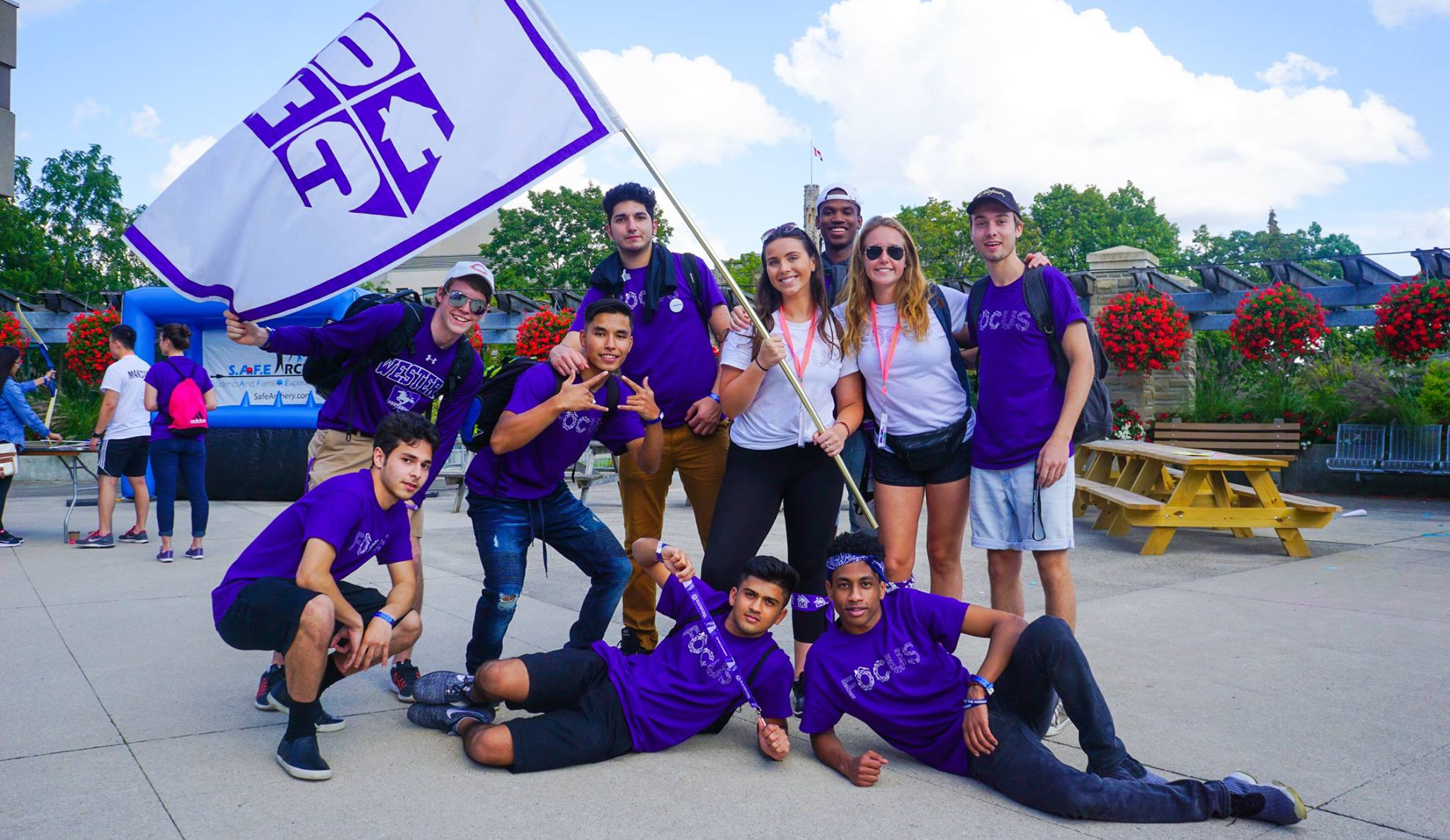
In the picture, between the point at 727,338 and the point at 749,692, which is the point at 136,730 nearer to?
the point at 749,692

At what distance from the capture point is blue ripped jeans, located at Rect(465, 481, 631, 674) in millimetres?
3982

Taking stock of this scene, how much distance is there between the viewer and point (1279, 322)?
15.3 meters

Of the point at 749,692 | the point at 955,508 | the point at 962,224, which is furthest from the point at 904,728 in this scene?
the point at 962,224

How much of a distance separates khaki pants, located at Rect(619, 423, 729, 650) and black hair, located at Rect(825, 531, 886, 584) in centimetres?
103

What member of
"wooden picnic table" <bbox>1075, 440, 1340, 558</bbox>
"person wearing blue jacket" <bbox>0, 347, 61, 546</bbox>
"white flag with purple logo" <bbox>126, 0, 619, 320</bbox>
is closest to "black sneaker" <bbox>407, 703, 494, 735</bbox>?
"white flag with purple logo" <bbox>126, 0, 619, 320</bbox>

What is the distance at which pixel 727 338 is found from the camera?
407cm

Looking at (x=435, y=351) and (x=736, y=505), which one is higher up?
(x=435, y=351)

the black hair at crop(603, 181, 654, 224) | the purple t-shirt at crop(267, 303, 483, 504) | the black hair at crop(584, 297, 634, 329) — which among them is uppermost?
the black hair at crop(603, 181, 654, 224)

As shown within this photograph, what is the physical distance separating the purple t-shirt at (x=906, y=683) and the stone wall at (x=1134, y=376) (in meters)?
16.7

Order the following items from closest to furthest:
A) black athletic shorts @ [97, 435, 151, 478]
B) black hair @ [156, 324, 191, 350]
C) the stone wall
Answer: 1. black hair @ [156, 324, 191, 350]
2. black athletic shorts @ [97, 435, 151, 478]
3. the stone wall

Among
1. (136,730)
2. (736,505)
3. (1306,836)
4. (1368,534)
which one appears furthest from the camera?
(1368,534)

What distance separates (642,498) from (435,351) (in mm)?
1061

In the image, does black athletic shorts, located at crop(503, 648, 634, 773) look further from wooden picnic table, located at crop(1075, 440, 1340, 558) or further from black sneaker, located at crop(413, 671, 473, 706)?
wooden picnic table, located at crop(1075, 440, 1340, 558)

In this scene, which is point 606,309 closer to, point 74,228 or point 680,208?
point 680,208
